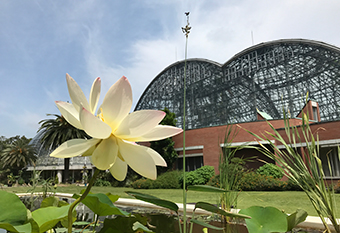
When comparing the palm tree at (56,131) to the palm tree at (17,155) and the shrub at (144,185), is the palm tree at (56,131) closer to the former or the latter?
the shrub at (144,185)

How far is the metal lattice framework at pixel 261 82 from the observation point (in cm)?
2014

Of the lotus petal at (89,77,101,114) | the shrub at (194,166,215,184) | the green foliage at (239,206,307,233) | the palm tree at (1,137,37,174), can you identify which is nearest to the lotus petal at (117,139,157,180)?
the lotus petal at (89,77,101,114)

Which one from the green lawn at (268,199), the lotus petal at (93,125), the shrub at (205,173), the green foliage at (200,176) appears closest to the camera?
the lotus petal at (93,125)

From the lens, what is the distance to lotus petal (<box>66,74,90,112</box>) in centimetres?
44

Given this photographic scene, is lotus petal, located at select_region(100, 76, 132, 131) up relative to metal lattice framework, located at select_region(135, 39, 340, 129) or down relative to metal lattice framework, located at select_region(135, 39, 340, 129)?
down

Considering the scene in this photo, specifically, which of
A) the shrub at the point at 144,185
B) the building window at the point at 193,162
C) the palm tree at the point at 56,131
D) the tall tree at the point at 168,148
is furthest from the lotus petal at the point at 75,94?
the palm tree at the point at 56,131

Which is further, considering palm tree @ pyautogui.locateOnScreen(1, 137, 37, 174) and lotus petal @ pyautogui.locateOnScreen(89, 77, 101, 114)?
palm tree @ pyautogui.locateOnScreen(1, 137, 37, 174)

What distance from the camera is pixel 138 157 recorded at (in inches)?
17.2

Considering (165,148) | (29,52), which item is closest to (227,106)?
(165,148)

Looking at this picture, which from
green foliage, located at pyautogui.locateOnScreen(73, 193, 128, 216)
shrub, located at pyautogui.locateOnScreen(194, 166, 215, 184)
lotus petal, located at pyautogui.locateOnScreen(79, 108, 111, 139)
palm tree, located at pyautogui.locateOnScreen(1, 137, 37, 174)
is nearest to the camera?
lotus petal, located at pyautogui.locateOnScreen(79, 108, 111, 139)

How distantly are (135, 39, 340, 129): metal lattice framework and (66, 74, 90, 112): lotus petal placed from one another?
19.8 metres

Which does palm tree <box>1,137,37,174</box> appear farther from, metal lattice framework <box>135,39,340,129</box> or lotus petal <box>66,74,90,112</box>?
lotus petal <box>66,74,90,112</box>

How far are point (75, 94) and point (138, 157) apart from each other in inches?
7.2

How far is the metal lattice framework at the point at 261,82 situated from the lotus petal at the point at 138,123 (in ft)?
64.8
